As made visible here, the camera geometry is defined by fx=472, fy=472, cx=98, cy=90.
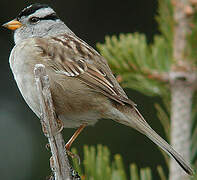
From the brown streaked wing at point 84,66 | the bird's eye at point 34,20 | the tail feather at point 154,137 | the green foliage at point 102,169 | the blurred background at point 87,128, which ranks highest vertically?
the bird's eye at point 34,20

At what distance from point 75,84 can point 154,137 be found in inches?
19.2

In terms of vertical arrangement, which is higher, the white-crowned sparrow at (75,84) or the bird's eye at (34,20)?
the bird's eye at (34,20)

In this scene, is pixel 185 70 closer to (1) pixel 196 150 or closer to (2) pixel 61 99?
(1) pixel 196 150

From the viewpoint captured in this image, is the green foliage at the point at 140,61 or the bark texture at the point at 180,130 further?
the green foliage at the point at 140,61

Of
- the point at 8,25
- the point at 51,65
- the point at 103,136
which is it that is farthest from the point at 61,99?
the point at 103,136

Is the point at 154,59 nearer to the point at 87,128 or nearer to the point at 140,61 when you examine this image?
the point at 140,61

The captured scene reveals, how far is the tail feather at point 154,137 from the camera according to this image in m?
1.74

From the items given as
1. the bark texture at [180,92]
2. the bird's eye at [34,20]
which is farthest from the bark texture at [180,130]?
the bird's eye at [34,20]

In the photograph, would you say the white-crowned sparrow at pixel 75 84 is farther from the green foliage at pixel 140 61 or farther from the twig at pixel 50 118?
the twig at pixel 50 118

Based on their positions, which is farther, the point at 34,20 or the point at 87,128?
the point at 87,128

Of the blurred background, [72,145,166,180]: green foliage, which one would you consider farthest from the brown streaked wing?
the blurred background

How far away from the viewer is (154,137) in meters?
2.07

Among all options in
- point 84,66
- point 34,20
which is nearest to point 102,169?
point 84,66

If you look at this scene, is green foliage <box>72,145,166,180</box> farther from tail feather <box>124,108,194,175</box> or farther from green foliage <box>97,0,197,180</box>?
green foliage <box>97,0,197,180</box>
